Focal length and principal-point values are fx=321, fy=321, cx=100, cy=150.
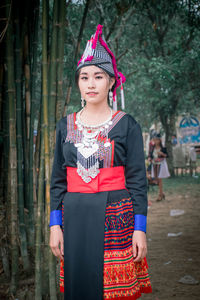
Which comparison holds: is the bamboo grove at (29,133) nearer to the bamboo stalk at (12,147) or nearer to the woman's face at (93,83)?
the bamboo stalk at (12,147)

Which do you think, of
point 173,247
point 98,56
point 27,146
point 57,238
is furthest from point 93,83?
point 173,247

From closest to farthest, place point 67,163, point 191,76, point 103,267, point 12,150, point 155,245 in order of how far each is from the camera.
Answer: point 103,267 → point 67,163 → point 12,150 → point 155,245 → point 191,76

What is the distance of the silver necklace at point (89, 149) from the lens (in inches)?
67.0

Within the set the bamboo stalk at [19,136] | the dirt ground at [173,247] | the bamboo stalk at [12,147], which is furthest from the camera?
the dirt ground at [173,247]

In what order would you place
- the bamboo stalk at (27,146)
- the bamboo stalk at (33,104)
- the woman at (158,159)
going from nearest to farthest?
the bamboo stalk at (33,104)
the bamboo stalk at (27,146)
the woman at (158,159)

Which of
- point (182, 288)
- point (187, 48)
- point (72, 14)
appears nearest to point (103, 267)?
point (182, 288)

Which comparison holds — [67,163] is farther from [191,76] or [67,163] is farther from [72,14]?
[191,76]

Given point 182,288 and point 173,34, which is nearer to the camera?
point 182,288

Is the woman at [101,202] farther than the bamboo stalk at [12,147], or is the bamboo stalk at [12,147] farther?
the bamboo stalk at [12,147]

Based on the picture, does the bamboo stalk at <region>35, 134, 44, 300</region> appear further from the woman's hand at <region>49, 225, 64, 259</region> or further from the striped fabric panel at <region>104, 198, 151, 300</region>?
the striped fabric panel at <region>104, 198, 151, 300</region>

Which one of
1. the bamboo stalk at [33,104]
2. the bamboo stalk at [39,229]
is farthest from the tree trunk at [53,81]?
the bamboo stalk at [33,104]

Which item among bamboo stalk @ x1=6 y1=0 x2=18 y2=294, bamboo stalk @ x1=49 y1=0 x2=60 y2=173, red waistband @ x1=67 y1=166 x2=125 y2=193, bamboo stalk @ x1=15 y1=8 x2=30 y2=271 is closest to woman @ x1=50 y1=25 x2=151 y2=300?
red waistband @ x1=67 y1=166 x2=125 y2=193

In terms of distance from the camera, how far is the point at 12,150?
8.84 feet

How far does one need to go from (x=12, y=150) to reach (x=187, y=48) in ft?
30.4
